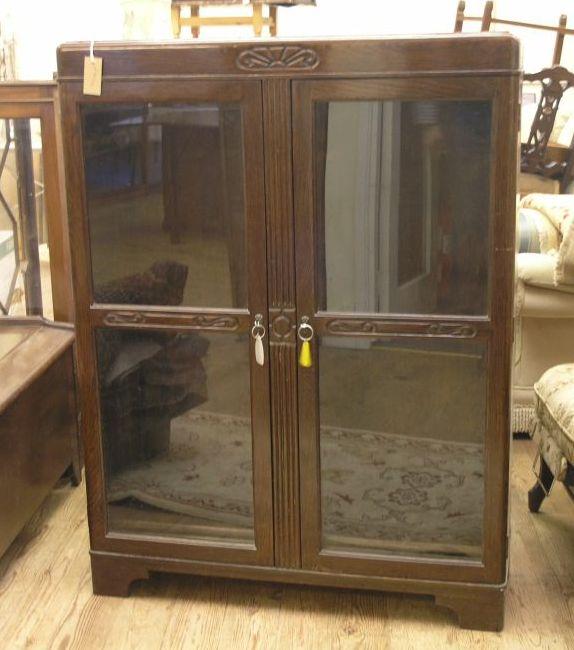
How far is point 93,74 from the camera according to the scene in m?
2.01

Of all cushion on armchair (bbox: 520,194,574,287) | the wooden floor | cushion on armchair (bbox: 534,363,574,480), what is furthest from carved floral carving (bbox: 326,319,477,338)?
cushion on armchair (bbox: 520,194,574,287)

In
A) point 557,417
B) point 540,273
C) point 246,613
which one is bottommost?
point 246,613

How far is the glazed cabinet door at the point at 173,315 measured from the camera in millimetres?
2039

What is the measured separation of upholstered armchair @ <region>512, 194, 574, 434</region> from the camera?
308 centimetres

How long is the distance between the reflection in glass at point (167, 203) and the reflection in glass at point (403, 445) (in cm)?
32

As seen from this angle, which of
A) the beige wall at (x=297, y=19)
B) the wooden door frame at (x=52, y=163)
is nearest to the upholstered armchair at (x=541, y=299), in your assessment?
the wooden door frame at (x=52, y=163)

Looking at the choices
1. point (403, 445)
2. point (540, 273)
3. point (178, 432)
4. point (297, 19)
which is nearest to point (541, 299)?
point (540, 273)

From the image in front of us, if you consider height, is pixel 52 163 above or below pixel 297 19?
below

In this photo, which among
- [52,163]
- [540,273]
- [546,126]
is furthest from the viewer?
[546,126]

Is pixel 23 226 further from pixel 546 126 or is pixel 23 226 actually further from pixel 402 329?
pixel 546 126

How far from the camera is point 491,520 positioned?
7.00ft

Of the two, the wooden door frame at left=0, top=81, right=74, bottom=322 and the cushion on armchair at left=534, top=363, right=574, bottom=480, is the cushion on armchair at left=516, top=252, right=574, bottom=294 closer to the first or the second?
the cushion on armchair at left=534, top=363, right=574, bottom=480

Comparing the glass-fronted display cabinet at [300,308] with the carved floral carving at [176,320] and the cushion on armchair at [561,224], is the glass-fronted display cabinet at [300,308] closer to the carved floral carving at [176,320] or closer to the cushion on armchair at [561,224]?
the carved floral carving at [176,320]

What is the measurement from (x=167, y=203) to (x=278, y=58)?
399mm
